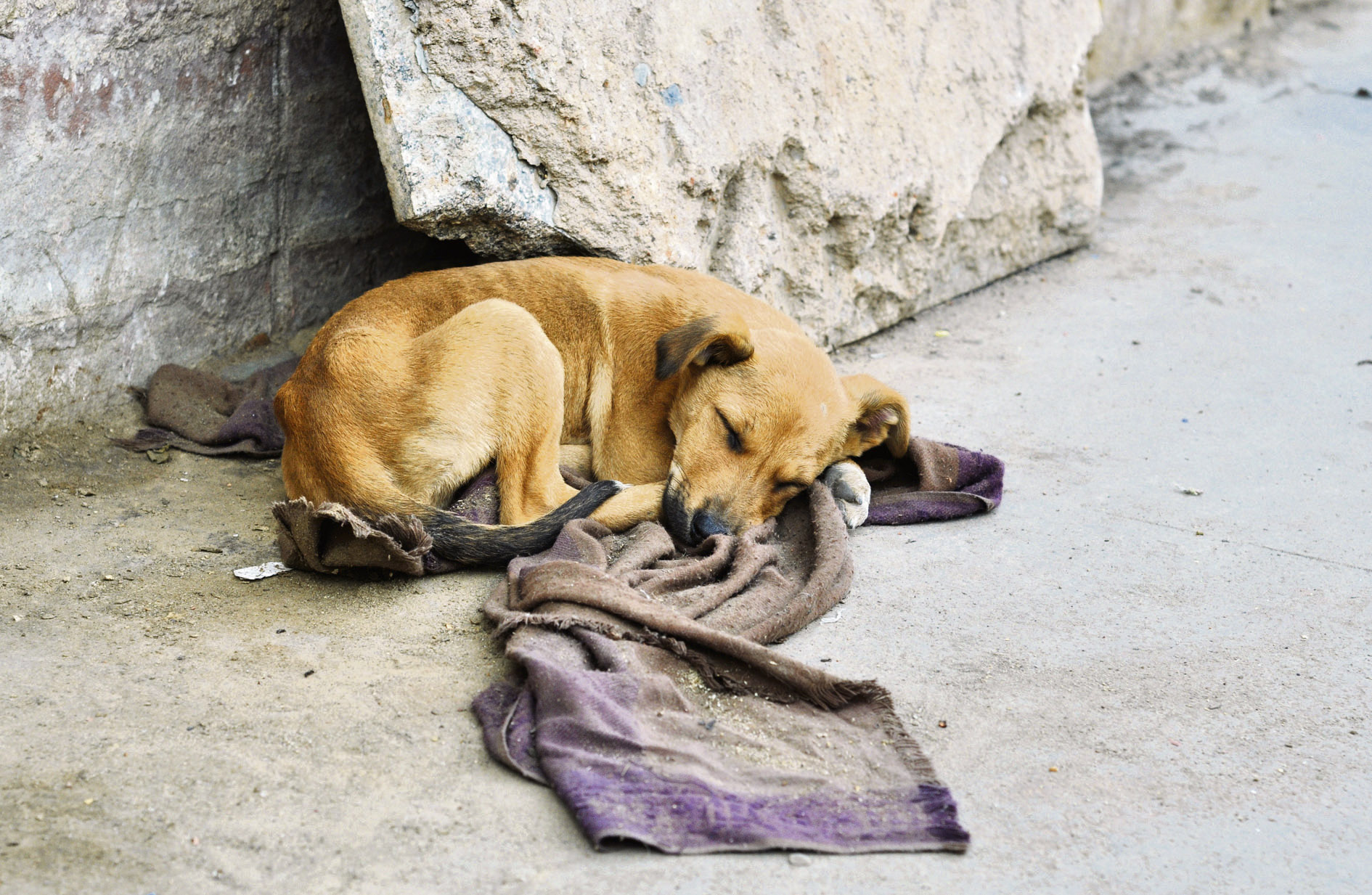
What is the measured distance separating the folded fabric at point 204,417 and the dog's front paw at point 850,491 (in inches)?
101

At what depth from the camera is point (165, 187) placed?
17.4 feet

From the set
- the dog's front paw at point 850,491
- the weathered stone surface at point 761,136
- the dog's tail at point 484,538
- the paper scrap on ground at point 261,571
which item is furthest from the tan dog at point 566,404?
the weathered stone surface at point 761,136

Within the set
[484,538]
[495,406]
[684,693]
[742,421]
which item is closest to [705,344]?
[742,421]

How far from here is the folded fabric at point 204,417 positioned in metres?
5.26

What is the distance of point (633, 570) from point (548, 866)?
1522mm

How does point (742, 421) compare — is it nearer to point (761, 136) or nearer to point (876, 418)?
point (876, 418)

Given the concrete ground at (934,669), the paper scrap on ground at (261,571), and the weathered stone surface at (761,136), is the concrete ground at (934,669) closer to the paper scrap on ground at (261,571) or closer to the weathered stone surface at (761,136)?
the paper scrap on ground at (261,571)

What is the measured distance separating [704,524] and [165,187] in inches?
118

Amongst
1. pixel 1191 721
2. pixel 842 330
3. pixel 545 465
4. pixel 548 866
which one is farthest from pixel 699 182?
pixel 548 866

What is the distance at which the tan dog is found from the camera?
439 cm

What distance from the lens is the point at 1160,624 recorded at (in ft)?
13.7

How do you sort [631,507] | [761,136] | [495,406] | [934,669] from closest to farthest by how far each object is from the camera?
[934,669] → [495,406] → [631,507] → [761,136]

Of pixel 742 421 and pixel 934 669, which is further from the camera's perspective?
pixel 742 421

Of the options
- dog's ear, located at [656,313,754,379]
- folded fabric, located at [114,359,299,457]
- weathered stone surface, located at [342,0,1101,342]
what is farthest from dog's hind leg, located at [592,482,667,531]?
folded fabric, located at [114,359,299,457]
